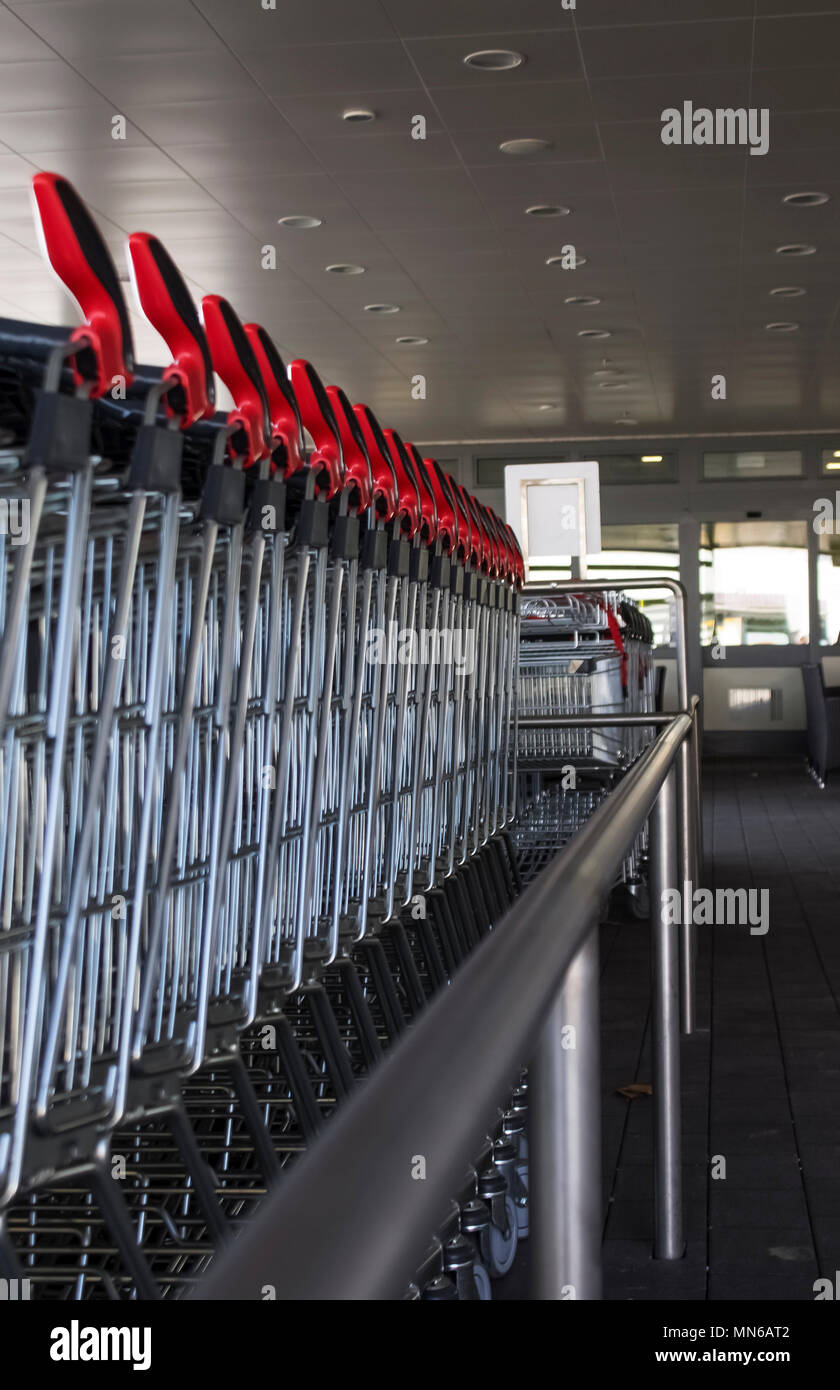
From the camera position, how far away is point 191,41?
6.24 meters

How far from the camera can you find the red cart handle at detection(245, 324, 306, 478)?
1958mm

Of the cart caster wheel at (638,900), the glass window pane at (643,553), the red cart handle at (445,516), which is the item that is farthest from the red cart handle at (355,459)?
the glass window pane at (643,553)

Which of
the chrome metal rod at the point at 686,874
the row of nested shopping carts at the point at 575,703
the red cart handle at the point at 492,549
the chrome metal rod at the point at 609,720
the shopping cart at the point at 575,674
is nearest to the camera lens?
the red cart handle at the point at 492,549

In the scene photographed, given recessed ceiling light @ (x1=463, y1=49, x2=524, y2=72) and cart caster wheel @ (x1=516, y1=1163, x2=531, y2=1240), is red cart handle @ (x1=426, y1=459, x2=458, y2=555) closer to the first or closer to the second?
cart caster wheel @ (x1=516, y1=1163, x2=531, y2=1240)

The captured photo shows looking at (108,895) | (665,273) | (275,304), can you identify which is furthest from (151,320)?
(275,304)

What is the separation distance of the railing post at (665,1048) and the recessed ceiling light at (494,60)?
446 cm

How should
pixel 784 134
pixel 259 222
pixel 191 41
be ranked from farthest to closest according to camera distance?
1. pixel 259 222
2. pixel 784 134
3. pixel 191 41

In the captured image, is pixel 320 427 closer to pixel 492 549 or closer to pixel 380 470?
pixel 380 470

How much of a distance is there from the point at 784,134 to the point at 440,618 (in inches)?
217

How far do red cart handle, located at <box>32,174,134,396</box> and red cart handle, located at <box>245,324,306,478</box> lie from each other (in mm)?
383

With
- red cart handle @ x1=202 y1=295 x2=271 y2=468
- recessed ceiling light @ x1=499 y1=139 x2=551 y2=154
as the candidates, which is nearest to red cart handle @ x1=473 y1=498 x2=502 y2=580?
red cart handle @ x1=202 y1=295 x2=271 y2=468

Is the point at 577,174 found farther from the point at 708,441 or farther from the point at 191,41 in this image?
the point at 708,441

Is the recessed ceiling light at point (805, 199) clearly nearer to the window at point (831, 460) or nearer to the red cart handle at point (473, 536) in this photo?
the red cart handle at point (473, 536)

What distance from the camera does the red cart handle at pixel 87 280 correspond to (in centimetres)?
143
